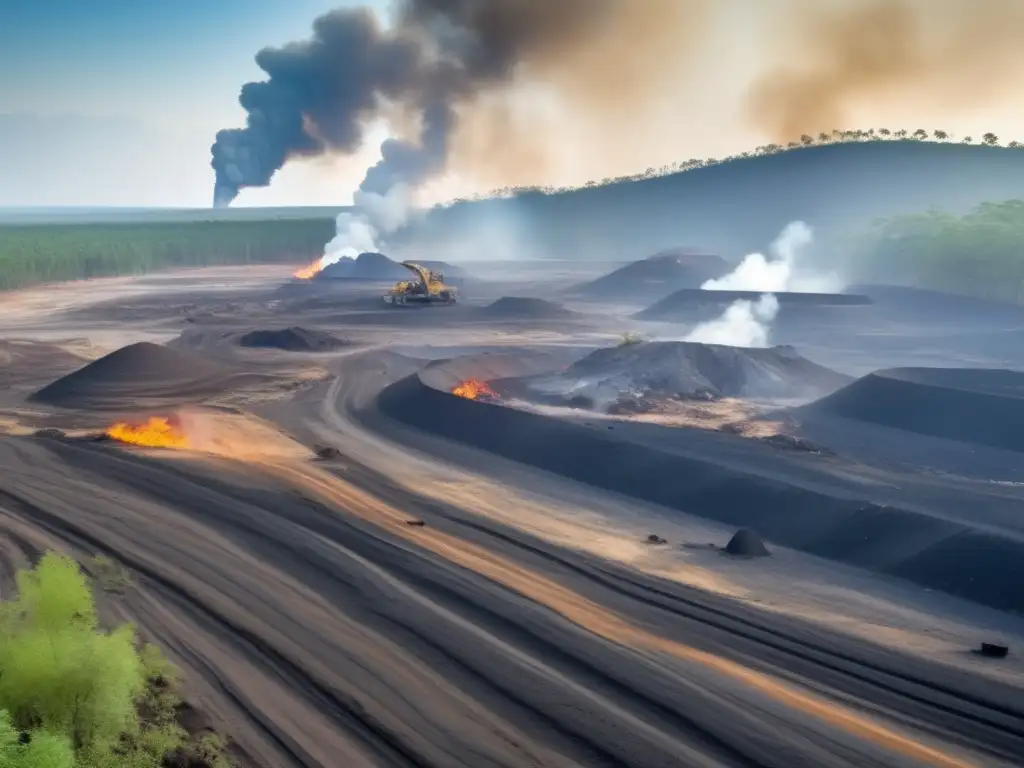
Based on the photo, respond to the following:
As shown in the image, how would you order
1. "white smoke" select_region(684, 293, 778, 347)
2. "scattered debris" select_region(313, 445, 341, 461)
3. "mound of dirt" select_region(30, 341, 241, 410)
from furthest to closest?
1. "white smoke" select_region(684, 293, 778, 347)
2. "mound of dirt" select_region(30, 341, 241, 410)
3. "scattered debris" select_region(313, 445, 341, 461)

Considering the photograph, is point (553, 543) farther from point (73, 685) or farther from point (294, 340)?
point (294, 340)

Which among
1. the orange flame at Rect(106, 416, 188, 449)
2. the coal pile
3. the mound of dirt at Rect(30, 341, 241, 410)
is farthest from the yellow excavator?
the orange flame at Rect(106, 416, 188, 449)

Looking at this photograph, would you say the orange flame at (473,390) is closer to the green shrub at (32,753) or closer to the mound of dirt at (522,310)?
the mound of dirt at (522,310)

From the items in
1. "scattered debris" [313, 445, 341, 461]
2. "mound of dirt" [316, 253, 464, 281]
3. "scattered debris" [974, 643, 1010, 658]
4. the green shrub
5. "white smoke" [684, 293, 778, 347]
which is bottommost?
"scattered debris" [974, 643, 1010, 658]

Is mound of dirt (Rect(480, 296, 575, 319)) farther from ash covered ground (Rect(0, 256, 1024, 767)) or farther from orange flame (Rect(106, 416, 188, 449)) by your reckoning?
orange flame (Rect(106, 416, 188, 449))

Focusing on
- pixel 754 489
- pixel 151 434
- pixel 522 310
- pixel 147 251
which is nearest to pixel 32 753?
pixel 754 489

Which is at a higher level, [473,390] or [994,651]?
[473,390]
